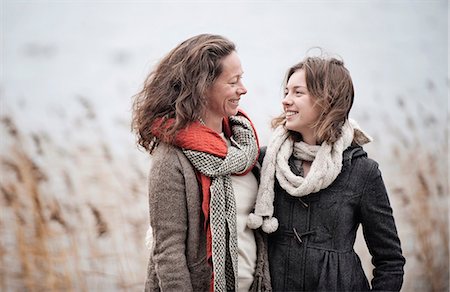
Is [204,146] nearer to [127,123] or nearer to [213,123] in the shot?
[213,123]

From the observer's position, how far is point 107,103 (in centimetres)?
279

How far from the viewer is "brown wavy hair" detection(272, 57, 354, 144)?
5.85 feet

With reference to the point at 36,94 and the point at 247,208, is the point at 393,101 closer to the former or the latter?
the point at 247,208

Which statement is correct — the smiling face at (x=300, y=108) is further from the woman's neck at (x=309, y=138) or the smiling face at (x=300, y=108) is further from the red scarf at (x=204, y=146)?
the red scarf at (x=204, y=146)

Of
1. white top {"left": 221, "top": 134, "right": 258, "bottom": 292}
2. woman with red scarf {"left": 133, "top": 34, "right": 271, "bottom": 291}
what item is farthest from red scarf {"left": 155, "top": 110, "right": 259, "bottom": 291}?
white top {"left": 221, "top": 134, "right": 258, "bottom": 292}

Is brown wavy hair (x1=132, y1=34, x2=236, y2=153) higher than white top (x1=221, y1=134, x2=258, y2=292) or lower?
higher

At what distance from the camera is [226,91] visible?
1787mm

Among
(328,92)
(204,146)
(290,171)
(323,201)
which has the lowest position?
(323,201)

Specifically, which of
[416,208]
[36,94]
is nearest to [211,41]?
[36,94]

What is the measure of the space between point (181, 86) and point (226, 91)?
148mm

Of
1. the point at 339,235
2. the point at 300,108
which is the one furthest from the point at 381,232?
the point at 300,108

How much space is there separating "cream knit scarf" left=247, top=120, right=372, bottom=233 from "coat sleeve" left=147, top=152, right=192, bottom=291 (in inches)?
9.9

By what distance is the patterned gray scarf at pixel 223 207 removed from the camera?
1684 mm

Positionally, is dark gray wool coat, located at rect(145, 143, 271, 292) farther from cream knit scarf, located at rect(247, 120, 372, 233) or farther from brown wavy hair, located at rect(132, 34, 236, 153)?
cream knit scarf, located at rect(247, 120, 372, 233)
